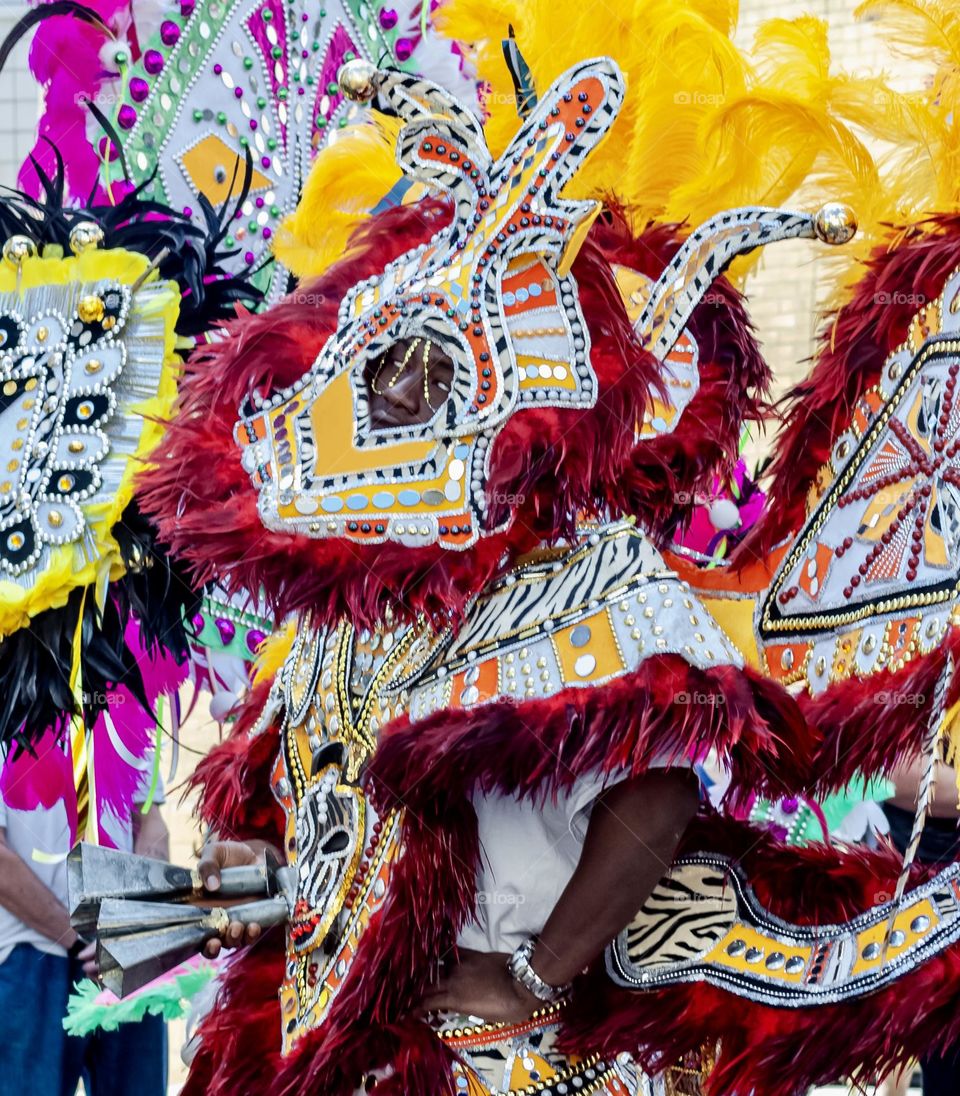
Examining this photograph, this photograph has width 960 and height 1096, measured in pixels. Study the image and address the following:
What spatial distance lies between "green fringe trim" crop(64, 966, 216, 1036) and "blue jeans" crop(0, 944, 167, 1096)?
2.51ft

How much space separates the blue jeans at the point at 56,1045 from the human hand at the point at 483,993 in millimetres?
1538

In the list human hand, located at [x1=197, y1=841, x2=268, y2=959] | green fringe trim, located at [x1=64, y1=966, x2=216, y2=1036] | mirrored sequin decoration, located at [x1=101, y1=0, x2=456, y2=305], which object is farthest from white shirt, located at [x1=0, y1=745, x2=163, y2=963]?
mirrored sequin decoration, located at [x1=101, y1=0, x2=456, y2=305]

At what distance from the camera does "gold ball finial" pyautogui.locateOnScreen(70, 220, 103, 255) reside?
2471 mm

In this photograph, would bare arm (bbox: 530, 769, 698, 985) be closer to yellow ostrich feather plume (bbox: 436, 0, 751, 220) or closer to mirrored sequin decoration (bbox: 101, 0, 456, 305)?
yellow ostrich feather plume (bbox: 436, 0, 751, 220)

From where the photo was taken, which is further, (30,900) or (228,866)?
(30,900)

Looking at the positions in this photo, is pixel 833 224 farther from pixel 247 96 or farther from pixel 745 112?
pixel 247 96

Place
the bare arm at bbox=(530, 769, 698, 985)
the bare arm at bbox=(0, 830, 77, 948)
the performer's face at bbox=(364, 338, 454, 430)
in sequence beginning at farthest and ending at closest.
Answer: the bare arm at bbox=(0, 830, 77, 948) → the performer's face at bbox=(364, 338, 454, 430) → the bare arm at bbox=(530, 769, 698, 985)

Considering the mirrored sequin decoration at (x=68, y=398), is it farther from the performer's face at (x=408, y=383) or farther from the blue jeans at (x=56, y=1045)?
the blue jeans at (x=56, y=1045)

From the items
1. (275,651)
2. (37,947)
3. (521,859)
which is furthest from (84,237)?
(37,947)

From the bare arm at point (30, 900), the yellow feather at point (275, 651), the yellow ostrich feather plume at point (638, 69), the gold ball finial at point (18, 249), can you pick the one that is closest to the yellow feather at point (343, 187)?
the yellow ostrich feather plume at point (638, 69)

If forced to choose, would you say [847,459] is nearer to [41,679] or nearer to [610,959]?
[610,959]

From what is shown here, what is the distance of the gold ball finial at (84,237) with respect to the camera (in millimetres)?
2471

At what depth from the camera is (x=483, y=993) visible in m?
1.83

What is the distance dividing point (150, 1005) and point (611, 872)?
35.3 inches
